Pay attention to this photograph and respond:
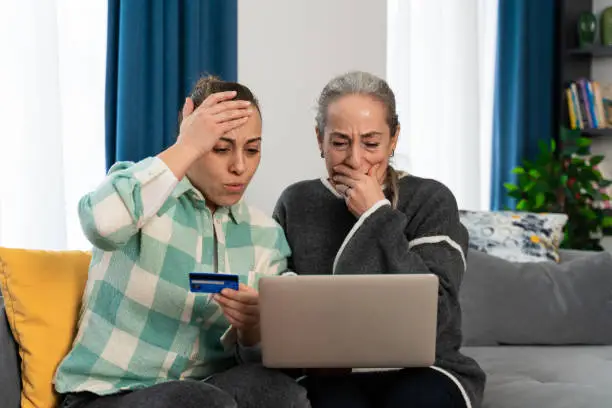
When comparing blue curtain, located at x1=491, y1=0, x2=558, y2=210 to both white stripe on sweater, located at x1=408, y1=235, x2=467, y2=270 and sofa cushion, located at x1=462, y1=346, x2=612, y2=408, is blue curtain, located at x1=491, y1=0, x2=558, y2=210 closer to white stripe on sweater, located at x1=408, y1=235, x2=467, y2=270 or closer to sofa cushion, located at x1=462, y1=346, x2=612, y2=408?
sofa cushion, located at x1=462, y1=346, x2=612, y2=408

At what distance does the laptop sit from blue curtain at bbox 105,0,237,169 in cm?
149

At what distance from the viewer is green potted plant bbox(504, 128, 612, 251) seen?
4184mm

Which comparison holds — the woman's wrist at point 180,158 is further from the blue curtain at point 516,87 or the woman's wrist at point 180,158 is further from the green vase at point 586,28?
the green vase at point 586,28

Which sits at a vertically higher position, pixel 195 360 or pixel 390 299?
pixel 390 299

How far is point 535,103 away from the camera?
4.55 m

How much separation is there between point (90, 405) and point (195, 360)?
0.73 ft

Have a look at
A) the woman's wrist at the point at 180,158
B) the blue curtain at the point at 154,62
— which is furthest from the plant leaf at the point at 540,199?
the woman's wrist at the point at 180,158

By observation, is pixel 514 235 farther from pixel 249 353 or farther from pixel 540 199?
pixel 249 353

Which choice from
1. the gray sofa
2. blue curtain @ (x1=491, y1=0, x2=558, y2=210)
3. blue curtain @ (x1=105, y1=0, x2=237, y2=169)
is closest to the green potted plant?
blue curtain @ (x1=491, y1=0, x2=558, y2=210)

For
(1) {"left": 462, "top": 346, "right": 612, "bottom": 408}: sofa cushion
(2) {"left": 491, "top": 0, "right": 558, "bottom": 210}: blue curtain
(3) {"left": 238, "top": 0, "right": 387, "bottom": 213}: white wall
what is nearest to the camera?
(1) {"left": 462, "top": 346, "right": 612, "bottom": 408}: sofa cushion

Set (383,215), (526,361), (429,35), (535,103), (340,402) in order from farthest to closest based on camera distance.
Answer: (535,103) → (429,35) → (526,361) → (383,215) → (340,402)

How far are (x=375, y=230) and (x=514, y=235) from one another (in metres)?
1.31

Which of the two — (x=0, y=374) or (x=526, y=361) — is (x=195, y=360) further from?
(x=526, y=361)

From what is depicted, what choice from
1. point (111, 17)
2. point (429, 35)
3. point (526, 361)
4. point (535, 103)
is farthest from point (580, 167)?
point (111, 17)
